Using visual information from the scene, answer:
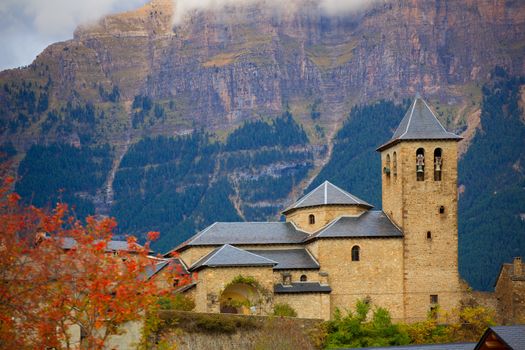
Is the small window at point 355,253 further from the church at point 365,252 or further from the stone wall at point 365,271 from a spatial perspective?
the stone wall at point 365,271

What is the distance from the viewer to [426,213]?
79250 mm

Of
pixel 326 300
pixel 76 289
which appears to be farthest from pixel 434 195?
pixel 76 289

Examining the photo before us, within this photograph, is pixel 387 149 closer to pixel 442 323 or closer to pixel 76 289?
pixel 442 323

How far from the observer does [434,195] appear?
79750 millimetres

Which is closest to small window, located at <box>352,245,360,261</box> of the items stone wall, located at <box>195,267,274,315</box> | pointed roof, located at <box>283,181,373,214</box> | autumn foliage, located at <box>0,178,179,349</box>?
pointed roof, located at <box>283,181,373,214</box>

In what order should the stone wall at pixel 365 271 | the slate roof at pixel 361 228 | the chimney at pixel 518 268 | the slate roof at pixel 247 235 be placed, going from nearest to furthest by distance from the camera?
1. the stone wall at pixel 365 271
2. the slate roof at pixel 361 228
3. the chimney at pixel 518 268
4. the slate roof at pixel 247 235

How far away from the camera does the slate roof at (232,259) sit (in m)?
73.3

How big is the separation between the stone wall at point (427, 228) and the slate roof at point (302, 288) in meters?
5.54

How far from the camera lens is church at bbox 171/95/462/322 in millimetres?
74938

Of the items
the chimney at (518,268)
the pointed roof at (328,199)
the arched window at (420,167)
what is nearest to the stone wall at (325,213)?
the pointed roof at (328,199)

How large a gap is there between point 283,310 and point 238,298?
3.24 metres

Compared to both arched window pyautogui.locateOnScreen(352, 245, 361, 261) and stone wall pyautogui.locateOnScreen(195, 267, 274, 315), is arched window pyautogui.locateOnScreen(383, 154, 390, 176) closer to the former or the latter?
arched window pyautogui.locateOnScreen(352, 245, 361, 261)

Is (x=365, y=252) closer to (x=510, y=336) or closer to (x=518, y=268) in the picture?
(x=518, y=268)

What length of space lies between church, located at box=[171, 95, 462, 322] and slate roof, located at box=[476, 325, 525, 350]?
117 ft
